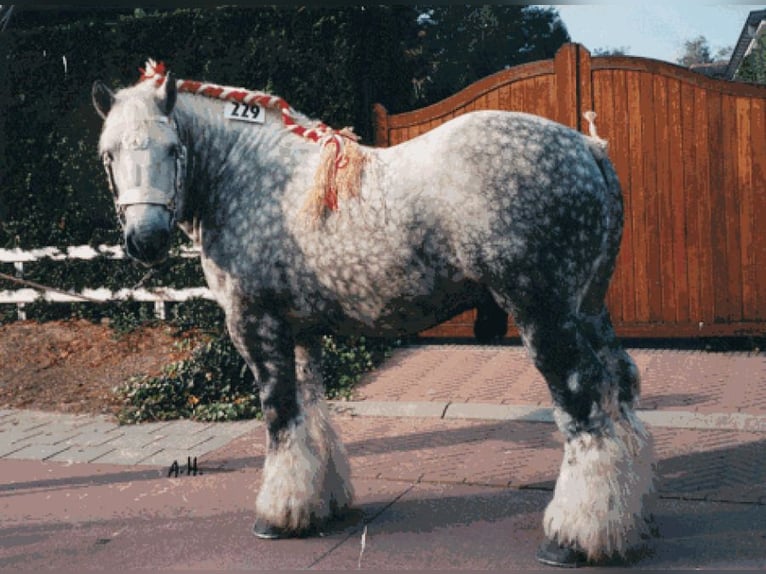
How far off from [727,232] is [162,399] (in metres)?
5.77

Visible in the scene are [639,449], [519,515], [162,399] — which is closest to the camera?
[639,449]

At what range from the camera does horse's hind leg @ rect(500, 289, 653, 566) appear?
3.54 metres

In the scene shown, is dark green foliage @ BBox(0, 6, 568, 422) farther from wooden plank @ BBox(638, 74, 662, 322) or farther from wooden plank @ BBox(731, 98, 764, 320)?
wooden plank @ BBox(731, 98, 764, 320)

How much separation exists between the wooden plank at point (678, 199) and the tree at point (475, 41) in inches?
137

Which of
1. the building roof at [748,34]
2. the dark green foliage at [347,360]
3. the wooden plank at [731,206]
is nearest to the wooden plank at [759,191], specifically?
the wooden plank at [731,206]

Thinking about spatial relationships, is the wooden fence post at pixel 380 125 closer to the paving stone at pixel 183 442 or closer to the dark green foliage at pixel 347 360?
the dark green foliage at pixel 347 360

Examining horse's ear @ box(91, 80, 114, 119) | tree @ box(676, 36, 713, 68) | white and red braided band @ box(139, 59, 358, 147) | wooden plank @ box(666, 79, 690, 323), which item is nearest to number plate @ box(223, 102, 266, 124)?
white and red braided band @ box(139, 59, 358, 147)

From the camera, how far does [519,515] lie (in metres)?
4.41

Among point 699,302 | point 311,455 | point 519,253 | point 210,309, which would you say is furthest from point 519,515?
point 210,309

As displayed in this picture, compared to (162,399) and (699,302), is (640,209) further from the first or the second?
(162,399)

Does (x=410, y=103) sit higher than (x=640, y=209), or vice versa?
(x=410, y=103)

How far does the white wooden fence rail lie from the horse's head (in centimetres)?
568

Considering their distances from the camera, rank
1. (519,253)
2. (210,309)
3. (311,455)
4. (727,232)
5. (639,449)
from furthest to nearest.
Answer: (210,309)
(727,232)
(311,455)
(639,449)
(519,253)

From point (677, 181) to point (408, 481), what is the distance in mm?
5066
